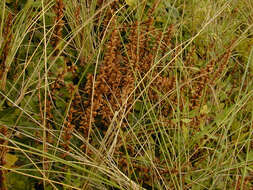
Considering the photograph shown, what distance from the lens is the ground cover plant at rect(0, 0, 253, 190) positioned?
38.8 inches

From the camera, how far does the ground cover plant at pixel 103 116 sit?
0.99 m

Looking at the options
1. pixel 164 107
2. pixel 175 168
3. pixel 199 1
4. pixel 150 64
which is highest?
pixel 199 1

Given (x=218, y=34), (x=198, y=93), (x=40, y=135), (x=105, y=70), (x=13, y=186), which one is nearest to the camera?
(x=13, y=186)

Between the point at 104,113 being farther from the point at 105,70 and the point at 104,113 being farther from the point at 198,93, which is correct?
the point at 198,93

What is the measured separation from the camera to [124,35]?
1.59m

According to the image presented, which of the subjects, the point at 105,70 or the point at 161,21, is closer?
the point at 105,70

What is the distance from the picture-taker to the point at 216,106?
1.47 metres

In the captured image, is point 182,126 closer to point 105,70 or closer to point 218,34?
point 105,70

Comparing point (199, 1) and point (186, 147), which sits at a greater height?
point (199, 1)

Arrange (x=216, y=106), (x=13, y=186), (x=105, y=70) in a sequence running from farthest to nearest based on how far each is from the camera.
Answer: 1. (x=216, y=106)
2. (x=105, y=70)
3. (x=13, y=186)

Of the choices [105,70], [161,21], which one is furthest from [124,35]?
[105,70]

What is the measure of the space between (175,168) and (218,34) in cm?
91

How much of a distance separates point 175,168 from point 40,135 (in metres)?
0.46

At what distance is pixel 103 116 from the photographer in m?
1.14
